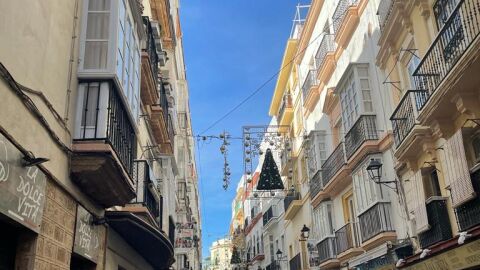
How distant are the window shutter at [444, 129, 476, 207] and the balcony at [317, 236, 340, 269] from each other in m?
9.20

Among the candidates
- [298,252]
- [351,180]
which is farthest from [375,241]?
[298,252]

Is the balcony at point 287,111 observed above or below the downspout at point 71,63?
above

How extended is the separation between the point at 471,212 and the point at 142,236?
6.21 m

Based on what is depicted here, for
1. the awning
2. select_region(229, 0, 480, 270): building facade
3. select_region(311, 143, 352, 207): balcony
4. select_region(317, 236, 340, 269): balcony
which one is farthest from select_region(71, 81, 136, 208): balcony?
select_region(317, 236, 340, 269): balcony

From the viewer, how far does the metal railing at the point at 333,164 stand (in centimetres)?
1681

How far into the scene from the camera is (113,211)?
28.6 ft

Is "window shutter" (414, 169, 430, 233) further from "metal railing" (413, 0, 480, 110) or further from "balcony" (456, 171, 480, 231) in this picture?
"metal railing" (413, 0, 480, 110)

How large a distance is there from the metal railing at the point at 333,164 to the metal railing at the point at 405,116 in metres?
4.12

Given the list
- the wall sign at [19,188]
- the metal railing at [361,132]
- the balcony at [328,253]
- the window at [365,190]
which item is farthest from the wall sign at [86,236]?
the balcony at [328,253]

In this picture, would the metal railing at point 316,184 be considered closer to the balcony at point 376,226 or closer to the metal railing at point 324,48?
the metal railing at point 324,48

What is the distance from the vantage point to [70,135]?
6.77 m

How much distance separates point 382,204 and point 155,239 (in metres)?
6.33

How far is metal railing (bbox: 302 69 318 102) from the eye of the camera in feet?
71.6

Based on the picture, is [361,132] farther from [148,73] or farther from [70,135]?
[70,135]
